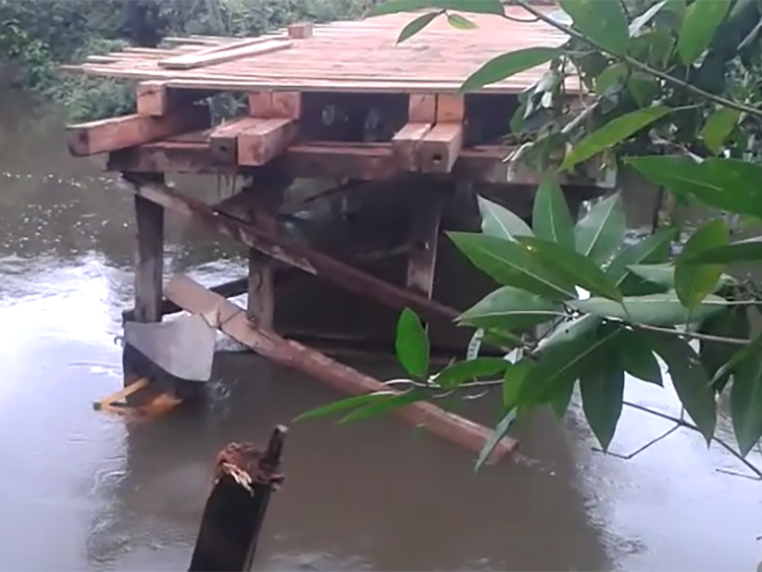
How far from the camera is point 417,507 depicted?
4.71 meters

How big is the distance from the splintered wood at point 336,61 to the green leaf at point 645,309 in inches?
118

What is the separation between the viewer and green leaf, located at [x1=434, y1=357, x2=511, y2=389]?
3.02 ft

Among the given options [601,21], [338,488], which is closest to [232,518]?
[601,21]

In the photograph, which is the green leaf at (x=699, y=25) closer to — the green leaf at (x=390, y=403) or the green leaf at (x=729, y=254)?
the green leaf at (x=729, y=254)

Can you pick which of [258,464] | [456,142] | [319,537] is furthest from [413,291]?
[258,464]

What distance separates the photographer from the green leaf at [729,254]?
79 centimetres

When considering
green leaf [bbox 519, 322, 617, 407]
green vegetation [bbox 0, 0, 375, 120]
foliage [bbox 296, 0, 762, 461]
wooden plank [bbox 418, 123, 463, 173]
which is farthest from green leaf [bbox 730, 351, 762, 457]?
green vegetation [bbox 0, 0, 375, 120]

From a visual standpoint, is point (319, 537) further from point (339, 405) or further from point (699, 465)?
point (339, 405)

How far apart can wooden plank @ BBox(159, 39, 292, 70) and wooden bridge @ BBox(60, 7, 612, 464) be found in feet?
0.06

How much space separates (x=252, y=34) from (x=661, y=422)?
11.4 m

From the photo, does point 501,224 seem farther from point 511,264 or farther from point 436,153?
point 436,153

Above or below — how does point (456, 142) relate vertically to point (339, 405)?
below

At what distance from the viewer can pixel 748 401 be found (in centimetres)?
92

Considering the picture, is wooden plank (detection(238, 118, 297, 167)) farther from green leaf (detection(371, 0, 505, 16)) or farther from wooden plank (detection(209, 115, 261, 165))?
green leaf (detection(371, 0, 505, 16))
